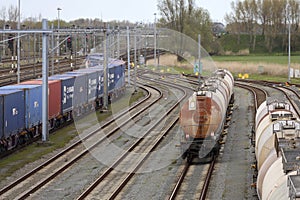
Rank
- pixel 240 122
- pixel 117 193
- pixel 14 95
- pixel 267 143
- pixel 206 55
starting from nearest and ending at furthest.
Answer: pixel 267 143 → pixel 117 193 → pixel 14 95 → pixel 240 122 → pixel 206 55

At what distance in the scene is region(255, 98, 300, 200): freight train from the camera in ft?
35.6

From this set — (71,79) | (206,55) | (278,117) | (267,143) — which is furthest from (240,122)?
(206,55)

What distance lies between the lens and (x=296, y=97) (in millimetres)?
46562

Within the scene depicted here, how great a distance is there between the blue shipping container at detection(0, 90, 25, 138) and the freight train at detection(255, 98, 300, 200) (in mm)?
12208

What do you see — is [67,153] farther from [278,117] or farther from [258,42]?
[258,42]

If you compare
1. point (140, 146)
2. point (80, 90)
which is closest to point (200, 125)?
point (140, 146)

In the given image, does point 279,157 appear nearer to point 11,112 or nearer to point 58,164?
point 58,164

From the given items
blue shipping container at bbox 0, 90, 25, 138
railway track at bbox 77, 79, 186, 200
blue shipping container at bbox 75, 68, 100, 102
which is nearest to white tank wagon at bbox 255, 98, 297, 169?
railway track at bbox 77, 79, 186, 200

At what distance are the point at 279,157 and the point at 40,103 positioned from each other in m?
20.3

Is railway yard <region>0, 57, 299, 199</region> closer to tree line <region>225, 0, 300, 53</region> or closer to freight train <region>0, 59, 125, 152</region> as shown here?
freight train <region>0, 59, 125, 152</region>

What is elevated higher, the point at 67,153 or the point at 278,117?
the point at 278,117

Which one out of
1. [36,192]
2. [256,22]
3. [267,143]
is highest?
[256,22]

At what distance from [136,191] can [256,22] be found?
12674cm

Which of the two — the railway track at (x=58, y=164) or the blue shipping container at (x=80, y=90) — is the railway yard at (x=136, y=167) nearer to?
the railway track at (x=58, y=164)
